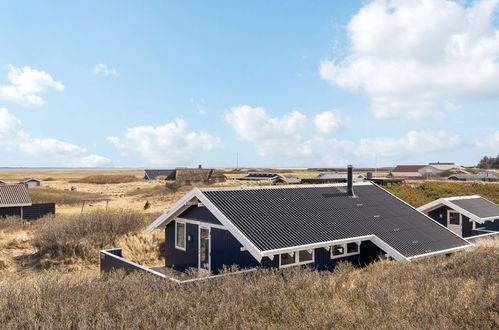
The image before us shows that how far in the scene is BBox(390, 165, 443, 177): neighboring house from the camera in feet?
389

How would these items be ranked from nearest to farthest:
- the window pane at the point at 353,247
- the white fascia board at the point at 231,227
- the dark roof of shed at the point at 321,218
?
the white fascia board at the point at 231,227 → the dark roof of shed at the point at 321,218 → the window pane at the point at 353,247

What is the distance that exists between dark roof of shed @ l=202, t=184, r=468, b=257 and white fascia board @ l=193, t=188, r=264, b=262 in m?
0.20

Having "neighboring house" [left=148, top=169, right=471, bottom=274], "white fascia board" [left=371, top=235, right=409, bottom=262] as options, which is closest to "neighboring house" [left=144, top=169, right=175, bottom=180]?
"neighboring house" [left=148, top=169, right=471, bottom=274]

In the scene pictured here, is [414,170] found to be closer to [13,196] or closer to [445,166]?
[445,166]

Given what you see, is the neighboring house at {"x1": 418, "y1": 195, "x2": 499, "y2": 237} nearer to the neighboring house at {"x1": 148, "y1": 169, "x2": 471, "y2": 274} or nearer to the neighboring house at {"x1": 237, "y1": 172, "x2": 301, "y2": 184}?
the neighboring house at {"x1": 148, "y1": 169, "x2": 471, "y2": 274}

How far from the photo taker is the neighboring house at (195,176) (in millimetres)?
65188

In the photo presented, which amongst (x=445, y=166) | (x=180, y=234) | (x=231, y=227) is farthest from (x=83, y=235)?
(x=445, y=166)

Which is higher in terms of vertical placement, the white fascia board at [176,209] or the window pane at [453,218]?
the white fascia board at [176,209]

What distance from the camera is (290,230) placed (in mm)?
13945

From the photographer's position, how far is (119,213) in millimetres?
24375

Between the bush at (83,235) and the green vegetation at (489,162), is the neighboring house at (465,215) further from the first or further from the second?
the green vegetation at (489,162)

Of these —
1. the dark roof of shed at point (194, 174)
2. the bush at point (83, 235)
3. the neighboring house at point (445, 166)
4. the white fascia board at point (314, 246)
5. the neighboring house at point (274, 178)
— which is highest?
the neighboring house at point (445, 166)

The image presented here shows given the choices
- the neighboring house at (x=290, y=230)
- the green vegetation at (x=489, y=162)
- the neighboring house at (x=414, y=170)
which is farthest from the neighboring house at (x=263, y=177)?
the green vegetation at (x=489, y=162)

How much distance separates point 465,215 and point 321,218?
13.3 m
